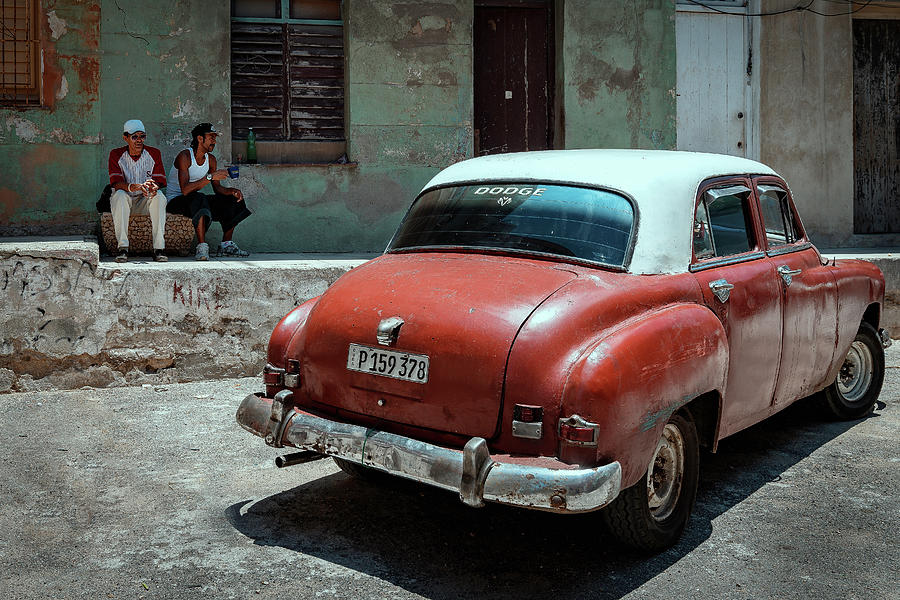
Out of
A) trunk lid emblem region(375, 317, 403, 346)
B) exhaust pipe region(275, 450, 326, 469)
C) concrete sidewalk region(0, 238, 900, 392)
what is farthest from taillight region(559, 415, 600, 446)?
concrete sidewalk region(0, 238, 900, 392)

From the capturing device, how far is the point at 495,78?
10.9 metres

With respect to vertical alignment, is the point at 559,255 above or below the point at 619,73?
below

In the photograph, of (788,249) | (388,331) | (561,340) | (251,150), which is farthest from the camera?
(251,150)

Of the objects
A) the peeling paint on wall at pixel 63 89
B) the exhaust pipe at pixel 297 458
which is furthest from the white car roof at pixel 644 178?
the peeling paint on wall at pixel 63 89

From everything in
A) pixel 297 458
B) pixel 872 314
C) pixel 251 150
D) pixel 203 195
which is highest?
pixel 251 150

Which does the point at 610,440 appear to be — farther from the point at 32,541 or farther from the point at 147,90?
the point at 147,90

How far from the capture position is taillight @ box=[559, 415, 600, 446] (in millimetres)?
3385

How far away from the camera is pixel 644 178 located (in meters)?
4.35

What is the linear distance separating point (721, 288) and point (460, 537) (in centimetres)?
165

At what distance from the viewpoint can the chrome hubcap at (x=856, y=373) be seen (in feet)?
20.2

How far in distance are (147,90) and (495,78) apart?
391 cm

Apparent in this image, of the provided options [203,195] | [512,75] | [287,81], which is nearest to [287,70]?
[287,81]

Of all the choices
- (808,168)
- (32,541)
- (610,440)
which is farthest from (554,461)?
(808,168)

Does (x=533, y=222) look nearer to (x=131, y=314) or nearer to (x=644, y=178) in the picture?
(x=644, y=178)
